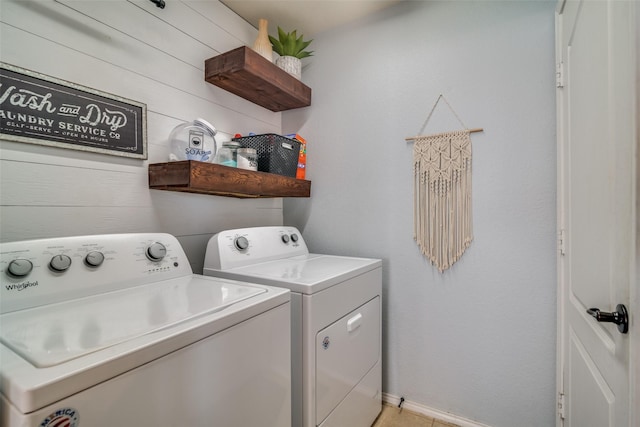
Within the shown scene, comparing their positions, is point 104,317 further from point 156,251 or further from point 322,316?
point 322,316

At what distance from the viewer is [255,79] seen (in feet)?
5.27

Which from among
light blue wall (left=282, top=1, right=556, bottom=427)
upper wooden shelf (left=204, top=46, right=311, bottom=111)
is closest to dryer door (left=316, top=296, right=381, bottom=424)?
light blue wall (left=282, top=1, right=556, bottom=427)

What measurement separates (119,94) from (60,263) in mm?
704

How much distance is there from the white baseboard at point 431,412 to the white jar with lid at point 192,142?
1.70 m

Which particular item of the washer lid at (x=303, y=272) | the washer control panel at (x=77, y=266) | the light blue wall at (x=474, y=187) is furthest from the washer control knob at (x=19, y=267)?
the light blue wall at (x=474, y=187)

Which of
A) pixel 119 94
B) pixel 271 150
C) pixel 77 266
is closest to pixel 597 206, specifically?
pixel 271 150

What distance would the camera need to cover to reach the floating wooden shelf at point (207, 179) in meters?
1.20

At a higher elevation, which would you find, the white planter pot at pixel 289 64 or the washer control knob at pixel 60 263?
the white planter pot at pixel 289 64

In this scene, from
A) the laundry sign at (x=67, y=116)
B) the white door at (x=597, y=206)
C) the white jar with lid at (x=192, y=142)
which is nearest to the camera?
the white door at (x=597, y=206)

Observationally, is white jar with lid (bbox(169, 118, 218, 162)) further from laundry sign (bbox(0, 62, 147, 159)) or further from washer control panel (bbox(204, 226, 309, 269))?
washer control panel (bbox(204, 226, 309, 269))

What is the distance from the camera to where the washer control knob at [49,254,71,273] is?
2.96ft

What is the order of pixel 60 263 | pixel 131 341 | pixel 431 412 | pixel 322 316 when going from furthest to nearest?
1. pixel 431 412
2. pixel 322 316
3. pixel 60 263
4. pixel 131 341

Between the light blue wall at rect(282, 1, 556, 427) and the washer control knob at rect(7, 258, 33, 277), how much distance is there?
1.43 metres

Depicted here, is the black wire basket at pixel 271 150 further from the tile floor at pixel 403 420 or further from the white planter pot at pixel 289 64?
the tile floor at pixel 403 420
